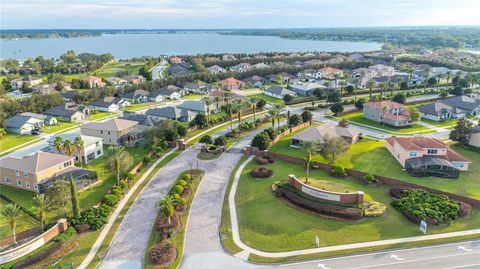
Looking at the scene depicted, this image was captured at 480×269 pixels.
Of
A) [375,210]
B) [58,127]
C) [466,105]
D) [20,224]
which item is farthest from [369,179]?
[58,127]

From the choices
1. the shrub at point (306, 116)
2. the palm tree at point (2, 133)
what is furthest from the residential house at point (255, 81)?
the palm tree at point (2, 133)

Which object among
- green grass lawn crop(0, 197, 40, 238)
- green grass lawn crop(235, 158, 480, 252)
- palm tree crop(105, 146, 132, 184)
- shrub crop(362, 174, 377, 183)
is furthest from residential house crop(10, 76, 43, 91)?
shrub crop(362, 174, 377, 183)

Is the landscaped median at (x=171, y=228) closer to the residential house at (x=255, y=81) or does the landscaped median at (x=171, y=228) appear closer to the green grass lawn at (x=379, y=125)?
the green grass lawn at (x=379, y=125)

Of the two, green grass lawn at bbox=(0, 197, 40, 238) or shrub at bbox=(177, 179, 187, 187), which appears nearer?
green grass lawn at bbox=(0, 197, 40, 238)

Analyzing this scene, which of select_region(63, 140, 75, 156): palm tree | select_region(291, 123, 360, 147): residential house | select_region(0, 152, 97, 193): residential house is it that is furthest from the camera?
select_region(291, 123, 360, 147): residential house

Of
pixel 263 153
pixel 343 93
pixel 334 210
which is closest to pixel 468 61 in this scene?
pixel 343 93

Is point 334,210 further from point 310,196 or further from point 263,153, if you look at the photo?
point 263,153

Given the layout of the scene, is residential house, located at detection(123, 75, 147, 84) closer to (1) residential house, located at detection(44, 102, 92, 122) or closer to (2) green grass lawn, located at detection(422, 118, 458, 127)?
(1) residential house, located at detection(44, 102, 92, 122)
